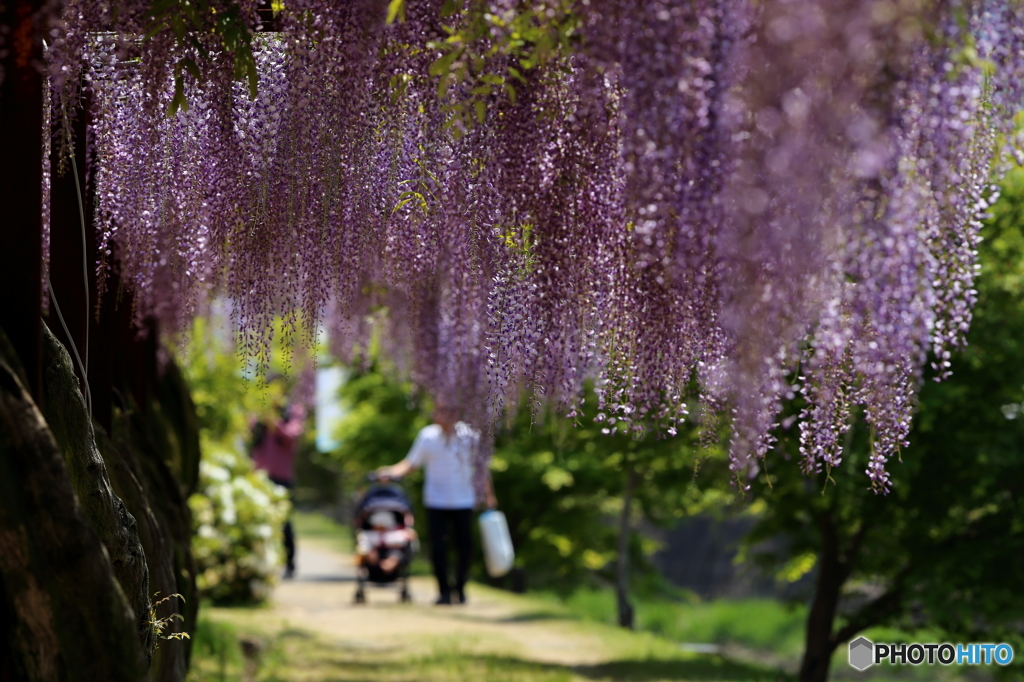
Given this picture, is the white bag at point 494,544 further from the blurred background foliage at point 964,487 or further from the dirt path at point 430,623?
the blurred background foliage at point 964,487

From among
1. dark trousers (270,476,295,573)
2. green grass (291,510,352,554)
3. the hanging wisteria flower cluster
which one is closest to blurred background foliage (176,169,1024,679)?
dark trousers (270,476,295,573)

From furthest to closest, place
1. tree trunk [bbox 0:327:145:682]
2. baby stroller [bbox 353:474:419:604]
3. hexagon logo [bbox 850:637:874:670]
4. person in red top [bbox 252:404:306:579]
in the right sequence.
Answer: person in red top [bbox 252:404:306:579] < baby stroller [bbox 353:474:419:604] < hexagon logo [bbox 850:637:874:670] < tree trunk [bbox 0:327:145:682]

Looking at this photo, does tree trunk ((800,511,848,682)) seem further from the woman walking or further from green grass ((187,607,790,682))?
the woman walking

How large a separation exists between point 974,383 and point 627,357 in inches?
171

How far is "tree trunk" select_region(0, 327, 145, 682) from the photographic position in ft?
8.52

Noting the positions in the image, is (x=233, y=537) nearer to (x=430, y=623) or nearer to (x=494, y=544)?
(x=430, y=623)

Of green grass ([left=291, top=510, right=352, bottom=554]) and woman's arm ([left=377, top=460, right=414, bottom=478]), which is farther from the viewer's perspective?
green grass ([left=291, top=510, right=352, bottom=554])

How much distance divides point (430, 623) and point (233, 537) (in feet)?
6.34

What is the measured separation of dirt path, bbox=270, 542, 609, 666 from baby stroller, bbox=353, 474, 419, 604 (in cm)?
25

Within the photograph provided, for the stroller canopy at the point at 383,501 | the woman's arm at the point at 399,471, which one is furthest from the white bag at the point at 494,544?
the stroller canopy at the point at 383,501

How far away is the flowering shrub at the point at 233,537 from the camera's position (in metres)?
10.3

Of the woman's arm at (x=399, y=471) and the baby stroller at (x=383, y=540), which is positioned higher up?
the woman's arm at (x=399, y=471)

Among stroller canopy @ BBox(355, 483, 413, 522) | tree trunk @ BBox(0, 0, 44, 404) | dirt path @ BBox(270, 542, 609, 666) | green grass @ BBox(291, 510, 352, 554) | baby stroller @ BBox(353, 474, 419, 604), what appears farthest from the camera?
green grass @ BBox(291, 510, 352, 554)

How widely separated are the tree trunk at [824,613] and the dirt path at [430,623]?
1485mm
